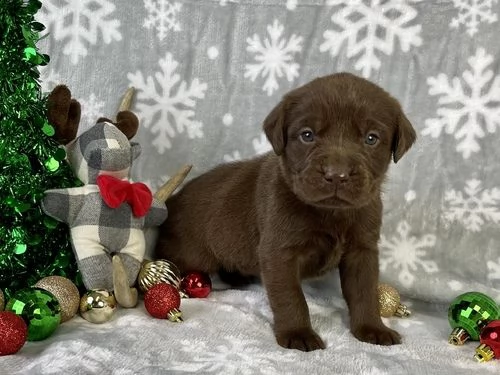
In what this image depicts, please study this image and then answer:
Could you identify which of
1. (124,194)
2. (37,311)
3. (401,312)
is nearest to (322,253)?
(401,312)

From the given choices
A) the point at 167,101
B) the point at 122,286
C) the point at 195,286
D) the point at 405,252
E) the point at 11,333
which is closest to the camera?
the point at 11,333

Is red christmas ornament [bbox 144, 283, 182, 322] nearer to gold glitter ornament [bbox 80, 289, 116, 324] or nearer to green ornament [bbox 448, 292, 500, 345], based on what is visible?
gold glitter ornament [bbox 80, 289, 116, 324]

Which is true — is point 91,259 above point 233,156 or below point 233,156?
below

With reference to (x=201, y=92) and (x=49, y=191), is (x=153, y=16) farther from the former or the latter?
(x=49, y=191)

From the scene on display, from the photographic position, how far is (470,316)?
2.22m

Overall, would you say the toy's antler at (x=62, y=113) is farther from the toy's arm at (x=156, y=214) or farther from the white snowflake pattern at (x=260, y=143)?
the white snowflake pattern at (x=260, y=143)

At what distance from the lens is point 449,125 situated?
9.81 feet

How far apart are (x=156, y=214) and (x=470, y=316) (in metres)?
1.26

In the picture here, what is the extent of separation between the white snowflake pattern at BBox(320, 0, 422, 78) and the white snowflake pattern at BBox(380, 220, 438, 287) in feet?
2.41

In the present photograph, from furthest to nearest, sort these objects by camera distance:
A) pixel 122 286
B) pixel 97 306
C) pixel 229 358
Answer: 1. pixel 122 286
2. pixel 97 306
3. pixel 229 358

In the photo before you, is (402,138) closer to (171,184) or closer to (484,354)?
(484,354)

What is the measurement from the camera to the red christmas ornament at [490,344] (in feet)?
6.76

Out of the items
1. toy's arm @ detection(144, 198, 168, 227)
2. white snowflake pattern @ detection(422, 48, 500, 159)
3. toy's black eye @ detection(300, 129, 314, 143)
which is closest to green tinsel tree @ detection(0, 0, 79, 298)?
toy's arm @ detection(144, 198, 168, 227)

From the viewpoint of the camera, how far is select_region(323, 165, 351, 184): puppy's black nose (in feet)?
6.81
